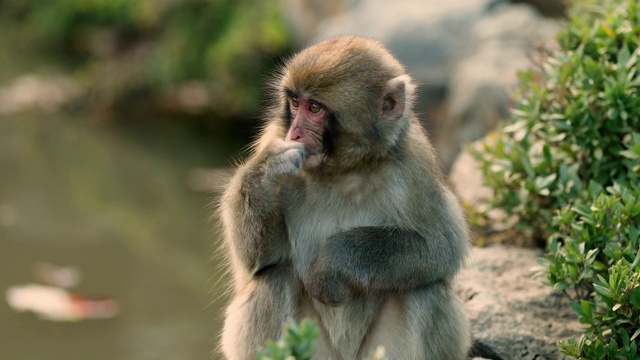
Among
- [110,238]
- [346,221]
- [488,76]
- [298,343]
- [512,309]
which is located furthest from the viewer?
[110,238]

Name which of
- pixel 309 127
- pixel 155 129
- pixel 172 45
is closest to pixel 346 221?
pixel 309 127

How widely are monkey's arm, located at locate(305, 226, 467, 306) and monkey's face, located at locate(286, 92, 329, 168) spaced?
0.35 meters

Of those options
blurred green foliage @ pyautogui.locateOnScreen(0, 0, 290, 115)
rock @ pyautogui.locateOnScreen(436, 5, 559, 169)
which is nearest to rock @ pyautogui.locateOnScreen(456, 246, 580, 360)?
rock @ pyautogui.locateOnScreen(436, 5, 559, 169)

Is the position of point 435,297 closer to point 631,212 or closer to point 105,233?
point 631,212

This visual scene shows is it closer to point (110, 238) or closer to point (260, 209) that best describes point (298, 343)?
point (260, 209)

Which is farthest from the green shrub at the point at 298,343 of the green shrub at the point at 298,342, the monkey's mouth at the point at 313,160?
the monkey's mouth at the point at 313,160

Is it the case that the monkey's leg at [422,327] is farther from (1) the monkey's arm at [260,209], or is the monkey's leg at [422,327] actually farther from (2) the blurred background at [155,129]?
(2) the blurred background at [155,129]

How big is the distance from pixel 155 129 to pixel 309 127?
28.6 feet

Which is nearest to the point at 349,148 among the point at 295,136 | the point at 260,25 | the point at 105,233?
the point at 295,136

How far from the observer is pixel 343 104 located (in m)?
3.70

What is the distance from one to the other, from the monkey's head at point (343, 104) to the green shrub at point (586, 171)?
0.94 metres

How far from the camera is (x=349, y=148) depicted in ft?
12.3

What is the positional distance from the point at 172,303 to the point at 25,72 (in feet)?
26.2

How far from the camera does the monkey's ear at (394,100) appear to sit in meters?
3.81
